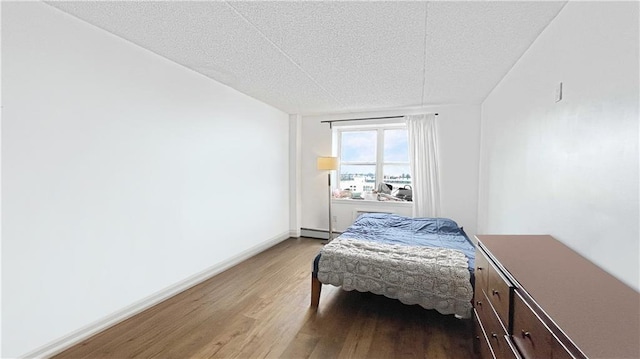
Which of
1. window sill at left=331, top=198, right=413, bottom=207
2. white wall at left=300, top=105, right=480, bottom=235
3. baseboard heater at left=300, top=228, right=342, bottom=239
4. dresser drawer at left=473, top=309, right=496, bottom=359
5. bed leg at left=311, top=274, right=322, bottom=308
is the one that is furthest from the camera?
baseboard heater at left=300, top=228, right=342, bottom=239

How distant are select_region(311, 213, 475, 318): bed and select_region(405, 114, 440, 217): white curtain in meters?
1.13

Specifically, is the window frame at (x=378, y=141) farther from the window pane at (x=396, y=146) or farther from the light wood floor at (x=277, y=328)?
the light wood floor at (x=277, y=328)

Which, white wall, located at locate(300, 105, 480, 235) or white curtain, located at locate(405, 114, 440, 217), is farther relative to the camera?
white curtain, located at locate(405, 114, 440, 217)

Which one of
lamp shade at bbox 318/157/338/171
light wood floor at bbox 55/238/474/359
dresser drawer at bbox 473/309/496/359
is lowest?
light wood floor at bbox 55/238/474/359

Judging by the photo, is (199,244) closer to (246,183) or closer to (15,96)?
(246,183)

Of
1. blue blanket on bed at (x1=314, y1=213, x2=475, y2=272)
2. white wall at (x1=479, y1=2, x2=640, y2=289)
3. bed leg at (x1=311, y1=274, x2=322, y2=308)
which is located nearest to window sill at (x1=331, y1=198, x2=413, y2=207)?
blue blanket on bed at (x1=314, y1=213, x2=475, y2=272)

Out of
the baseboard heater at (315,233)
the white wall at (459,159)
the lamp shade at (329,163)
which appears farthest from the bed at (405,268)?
the baseboard heater at (315,233)

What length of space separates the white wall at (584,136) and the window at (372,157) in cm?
236

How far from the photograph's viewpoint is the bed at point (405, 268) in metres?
2.02

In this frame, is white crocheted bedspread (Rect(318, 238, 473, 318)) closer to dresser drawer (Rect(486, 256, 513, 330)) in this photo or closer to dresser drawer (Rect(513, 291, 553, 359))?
dresser drawer (Rect(486, 256, 513, 330))

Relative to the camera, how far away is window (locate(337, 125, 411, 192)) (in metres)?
4.64

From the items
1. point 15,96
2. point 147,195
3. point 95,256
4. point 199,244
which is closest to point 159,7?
point 15,96

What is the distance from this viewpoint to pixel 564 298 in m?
0.93

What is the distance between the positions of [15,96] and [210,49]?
1263mm
